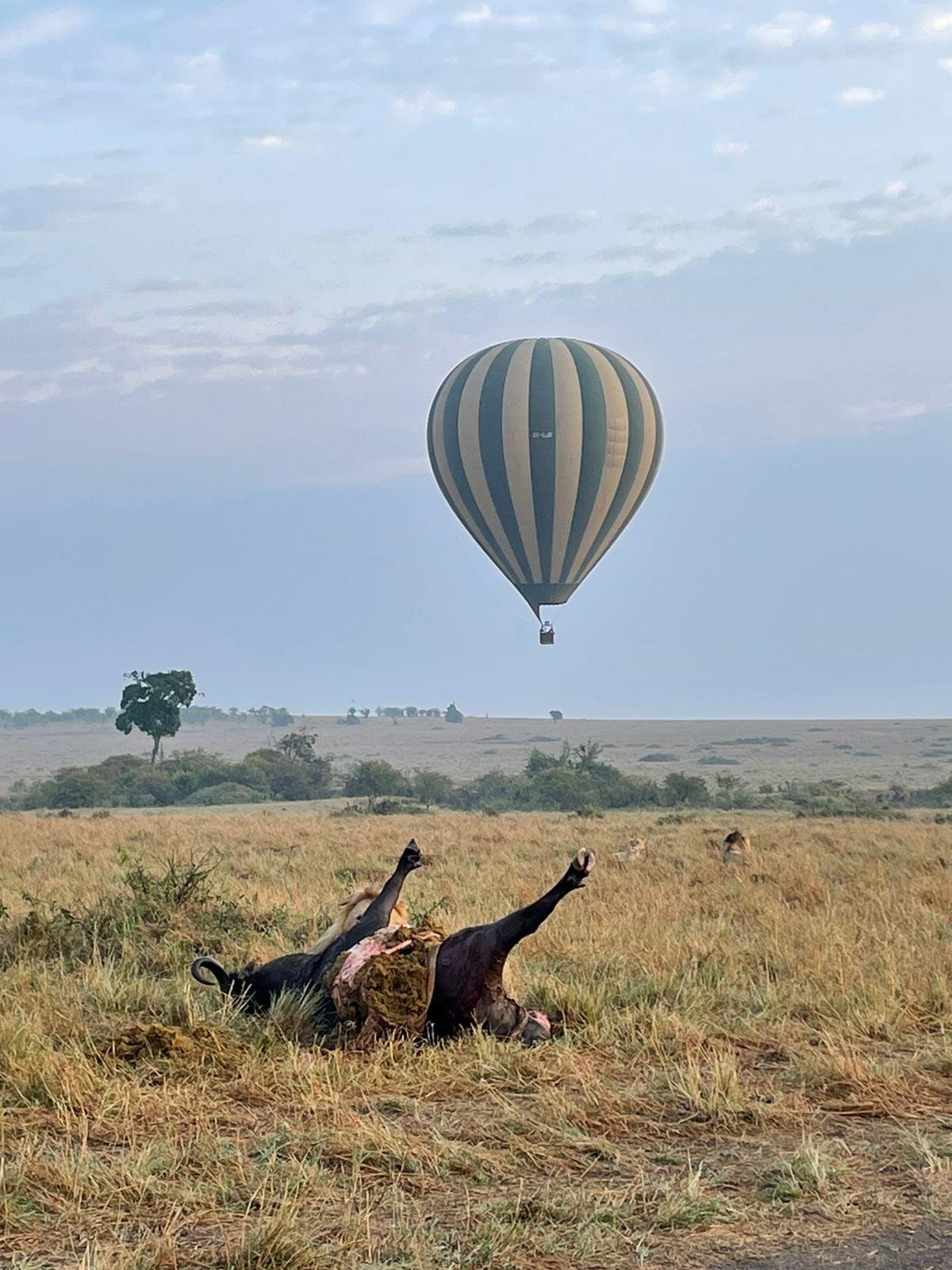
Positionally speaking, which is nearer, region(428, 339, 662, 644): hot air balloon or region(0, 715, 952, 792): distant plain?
region(428, 339, 662, 644): hot air balloon

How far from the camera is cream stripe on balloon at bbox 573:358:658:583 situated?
117 ft

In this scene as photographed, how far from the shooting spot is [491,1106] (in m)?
5.93

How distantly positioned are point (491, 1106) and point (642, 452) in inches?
1202

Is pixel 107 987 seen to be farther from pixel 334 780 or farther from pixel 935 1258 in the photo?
pixel 334 780

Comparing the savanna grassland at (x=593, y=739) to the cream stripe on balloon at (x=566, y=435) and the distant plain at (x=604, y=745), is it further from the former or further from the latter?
the cream stripe on balloon at (x=566, y=435)

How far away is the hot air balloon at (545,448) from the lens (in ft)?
112

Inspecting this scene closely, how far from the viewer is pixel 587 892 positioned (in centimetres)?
1460

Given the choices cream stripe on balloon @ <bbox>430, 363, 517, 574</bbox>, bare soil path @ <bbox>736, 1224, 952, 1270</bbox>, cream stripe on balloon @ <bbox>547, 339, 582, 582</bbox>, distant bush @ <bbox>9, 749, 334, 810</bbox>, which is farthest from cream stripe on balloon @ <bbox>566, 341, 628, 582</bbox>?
bare soil path @ <bbox>736, 1224, 952, 1270</bbox>

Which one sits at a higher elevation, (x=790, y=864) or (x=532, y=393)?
(x=532, y=393)

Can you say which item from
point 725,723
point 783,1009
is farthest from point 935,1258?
point 725,723

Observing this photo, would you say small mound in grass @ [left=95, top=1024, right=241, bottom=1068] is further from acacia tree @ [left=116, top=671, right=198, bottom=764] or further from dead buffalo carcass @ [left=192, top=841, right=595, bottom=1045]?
acacia tree @ [left=116, top=671, right=198, bottom=764]

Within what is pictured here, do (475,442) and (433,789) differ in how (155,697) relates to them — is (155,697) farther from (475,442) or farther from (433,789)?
(475,442)

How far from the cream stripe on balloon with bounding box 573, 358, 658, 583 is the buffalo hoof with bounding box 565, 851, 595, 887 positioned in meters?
30.1

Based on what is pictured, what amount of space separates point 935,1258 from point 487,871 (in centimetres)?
1319
